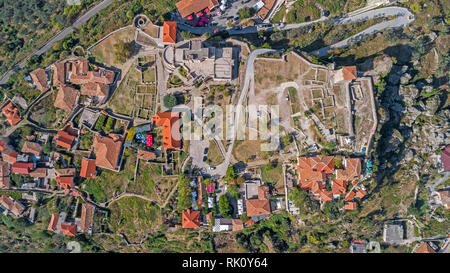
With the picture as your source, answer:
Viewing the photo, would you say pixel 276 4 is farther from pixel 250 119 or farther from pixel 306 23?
pixel 250 119

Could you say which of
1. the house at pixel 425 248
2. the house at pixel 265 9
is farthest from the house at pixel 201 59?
the house at pixel 425 248

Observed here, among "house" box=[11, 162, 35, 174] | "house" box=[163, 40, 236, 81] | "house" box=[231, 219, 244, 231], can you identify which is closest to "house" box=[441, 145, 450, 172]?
"house" box=[231, 219, 244, 231]

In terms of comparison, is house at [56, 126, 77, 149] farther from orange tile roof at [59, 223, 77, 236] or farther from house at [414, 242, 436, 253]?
house at [414, 242, 436, 253]

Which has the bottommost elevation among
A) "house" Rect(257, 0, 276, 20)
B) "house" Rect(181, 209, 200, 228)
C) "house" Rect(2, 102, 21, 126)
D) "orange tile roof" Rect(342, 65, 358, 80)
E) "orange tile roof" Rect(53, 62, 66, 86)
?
"house" Rect(181, 209, 200, 228)

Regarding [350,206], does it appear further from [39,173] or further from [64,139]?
[39,173]

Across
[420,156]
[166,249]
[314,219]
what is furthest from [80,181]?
[420,156]

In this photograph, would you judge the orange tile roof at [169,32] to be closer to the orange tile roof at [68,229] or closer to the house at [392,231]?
the orange tile roof at [68,229]
